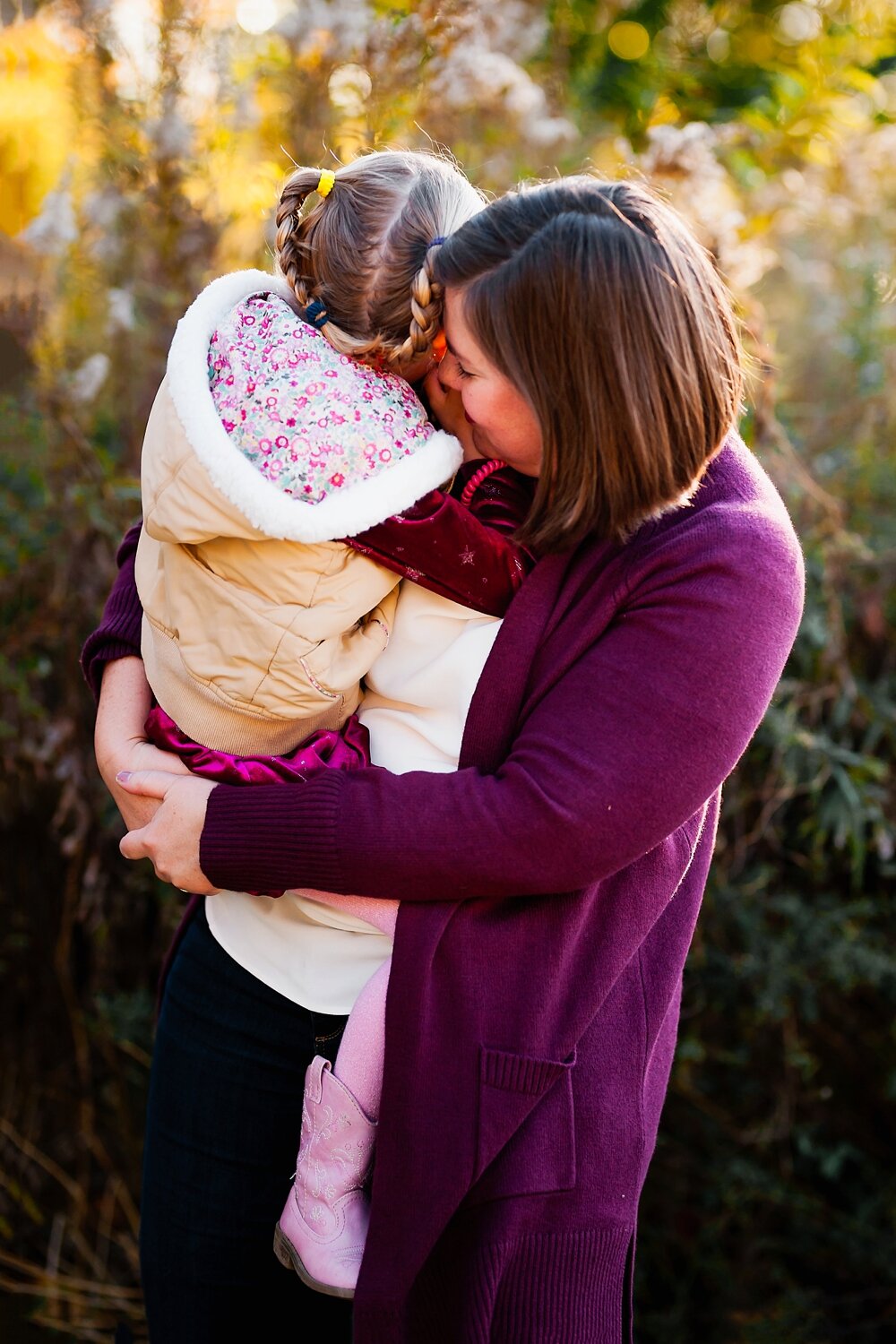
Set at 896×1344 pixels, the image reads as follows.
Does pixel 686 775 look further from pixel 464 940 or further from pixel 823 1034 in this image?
pixel 823 1034

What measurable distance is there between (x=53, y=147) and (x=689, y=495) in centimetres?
240

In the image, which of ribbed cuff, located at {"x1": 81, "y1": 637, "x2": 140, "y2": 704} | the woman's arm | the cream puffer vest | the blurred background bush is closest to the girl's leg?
the woman's arm

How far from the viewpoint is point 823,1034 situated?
7.88ft

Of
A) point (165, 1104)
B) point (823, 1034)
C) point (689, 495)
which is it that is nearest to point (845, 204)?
point (823, 1034)

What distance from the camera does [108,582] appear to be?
2256 millimetres

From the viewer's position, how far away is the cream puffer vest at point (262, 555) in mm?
1140

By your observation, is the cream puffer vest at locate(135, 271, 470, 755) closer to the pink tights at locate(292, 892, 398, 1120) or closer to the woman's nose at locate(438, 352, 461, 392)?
the woman's nose at locate(438, 352, 461, 392)

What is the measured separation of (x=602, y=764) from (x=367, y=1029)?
39 centimetres

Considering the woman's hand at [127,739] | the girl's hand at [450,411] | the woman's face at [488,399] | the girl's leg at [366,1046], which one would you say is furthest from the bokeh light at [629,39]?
the girl's leg at [366,1046]

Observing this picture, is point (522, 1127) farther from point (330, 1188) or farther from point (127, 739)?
point (127, 739)

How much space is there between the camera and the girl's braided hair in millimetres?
1231

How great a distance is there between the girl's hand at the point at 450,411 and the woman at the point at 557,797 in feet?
0.12

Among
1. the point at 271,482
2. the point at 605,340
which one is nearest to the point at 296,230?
the point at 271,482

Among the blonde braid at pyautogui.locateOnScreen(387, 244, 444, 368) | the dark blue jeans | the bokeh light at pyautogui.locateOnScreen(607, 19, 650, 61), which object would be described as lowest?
the dark blue jeans
